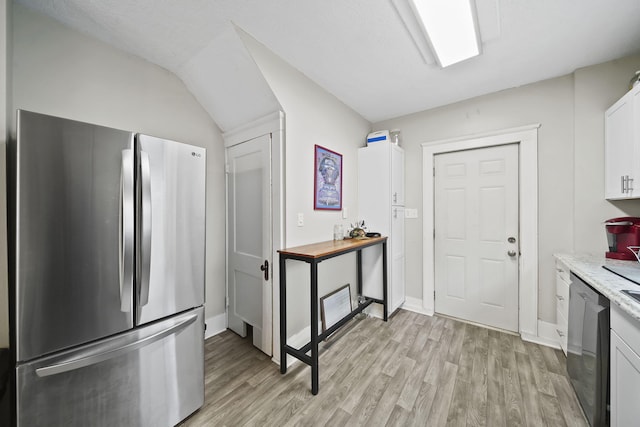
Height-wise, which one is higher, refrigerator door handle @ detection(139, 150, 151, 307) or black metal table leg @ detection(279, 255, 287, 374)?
refrigerator door handle @ detection(139, 150, 151, 307)

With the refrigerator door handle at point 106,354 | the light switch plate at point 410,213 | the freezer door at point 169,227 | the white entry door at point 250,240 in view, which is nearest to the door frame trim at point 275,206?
the white entry door at point 250,240

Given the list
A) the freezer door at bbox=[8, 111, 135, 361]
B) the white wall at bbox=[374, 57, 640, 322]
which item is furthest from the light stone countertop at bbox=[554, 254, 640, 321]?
the freezer door at bbox=[8, 111, 135, 361]

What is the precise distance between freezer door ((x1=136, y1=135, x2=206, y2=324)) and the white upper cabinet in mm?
3060

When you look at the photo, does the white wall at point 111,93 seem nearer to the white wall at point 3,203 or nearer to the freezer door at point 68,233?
the white wall at point 3,203

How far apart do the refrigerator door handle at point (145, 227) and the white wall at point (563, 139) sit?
3.09 m

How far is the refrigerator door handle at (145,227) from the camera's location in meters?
1.23

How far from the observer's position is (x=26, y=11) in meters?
1.47

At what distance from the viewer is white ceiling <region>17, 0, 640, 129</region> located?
1.48 meters

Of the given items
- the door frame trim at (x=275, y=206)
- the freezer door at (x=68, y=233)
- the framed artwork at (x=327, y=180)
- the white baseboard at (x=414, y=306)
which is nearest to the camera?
the freezer door at (x=68, y=233)

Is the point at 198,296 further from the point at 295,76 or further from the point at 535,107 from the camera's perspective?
the point at 535,107

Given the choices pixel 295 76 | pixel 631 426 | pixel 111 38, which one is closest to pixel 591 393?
pixel 631 426

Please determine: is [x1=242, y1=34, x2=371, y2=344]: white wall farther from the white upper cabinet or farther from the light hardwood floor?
the white upper cabinet

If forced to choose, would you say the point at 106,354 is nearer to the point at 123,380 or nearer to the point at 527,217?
the point at 123,380

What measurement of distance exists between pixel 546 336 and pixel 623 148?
181cm
